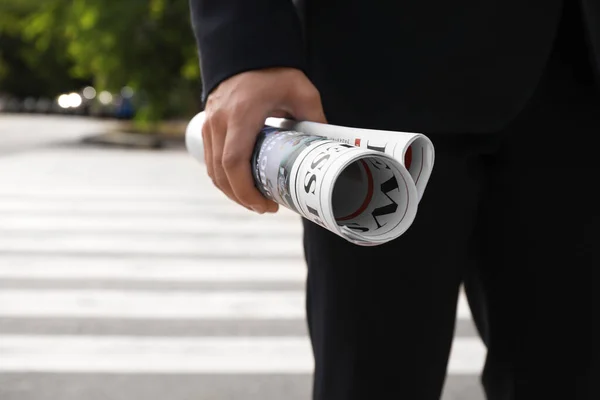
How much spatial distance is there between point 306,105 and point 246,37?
13 cm

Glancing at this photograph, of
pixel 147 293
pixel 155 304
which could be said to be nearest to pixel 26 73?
pixel 147 293

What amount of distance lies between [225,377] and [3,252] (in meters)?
2.56

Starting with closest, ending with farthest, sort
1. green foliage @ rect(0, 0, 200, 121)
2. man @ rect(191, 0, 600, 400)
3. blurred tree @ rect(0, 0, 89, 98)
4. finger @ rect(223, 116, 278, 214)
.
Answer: finger @ rect(223, 116, 278, 214) → man @ rect(191, 0, 600, 400) → green foliage @ rect(0, 0, 200, 121) → blurred tree @ rect(0, 0, 89, 98)

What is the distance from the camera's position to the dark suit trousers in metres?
1.13

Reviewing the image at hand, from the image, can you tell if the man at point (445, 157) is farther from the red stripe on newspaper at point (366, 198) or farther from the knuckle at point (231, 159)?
the red stripe on newspaper at point (366, 198)

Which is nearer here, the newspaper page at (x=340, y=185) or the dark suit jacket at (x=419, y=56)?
the newspaper page at (x=340, y=185)

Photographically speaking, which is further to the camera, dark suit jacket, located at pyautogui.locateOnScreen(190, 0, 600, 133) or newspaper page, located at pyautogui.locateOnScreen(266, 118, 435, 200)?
dark suit jacket, located at pyautogui.locateOnScreen(190, 0, 600, 133)

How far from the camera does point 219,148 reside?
39.6 inches

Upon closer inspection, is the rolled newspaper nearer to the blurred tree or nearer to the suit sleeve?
the suit sleeve

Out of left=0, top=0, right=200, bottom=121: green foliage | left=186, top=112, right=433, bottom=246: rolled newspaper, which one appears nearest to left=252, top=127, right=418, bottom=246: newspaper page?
left=186, top=112, right=433, bottom=246: rolled newspaper

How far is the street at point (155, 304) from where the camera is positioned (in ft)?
8.58

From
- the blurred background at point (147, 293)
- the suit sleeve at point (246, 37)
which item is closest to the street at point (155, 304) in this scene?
the blurred background at point (147, 293)

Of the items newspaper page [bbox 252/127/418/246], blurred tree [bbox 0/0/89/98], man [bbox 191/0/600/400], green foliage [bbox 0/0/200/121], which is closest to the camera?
newspaper page [bbox 252/127/418/246]

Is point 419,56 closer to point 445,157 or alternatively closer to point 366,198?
point 445,157
